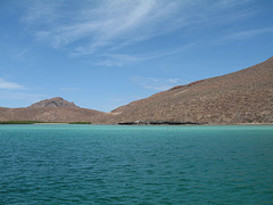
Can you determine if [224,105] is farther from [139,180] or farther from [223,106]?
[139,180]

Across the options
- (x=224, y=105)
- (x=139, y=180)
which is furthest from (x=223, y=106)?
(x=139, y=180)

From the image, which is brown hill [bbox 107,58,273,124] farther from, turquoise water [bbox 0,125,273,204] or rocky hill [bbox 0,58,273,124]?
turquoise water [bbox 0,125,273,204]

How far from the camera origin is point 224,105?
114938 millimetres

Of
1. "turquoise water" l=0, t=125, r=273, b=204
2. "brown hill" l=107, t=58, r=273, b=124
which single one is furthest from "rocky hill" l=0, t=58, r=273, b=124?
"turquoise water" l=0, t=125, r=273, b=204

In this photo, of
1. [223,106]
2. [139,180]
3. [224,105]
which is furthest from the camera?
[224,105]

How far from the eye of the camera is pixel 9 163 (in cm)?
2195

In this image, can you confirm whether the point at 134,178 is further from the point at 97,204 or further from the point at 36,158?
the point at 36,158

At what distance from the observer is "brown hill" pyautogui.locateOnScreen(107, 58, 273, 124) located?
105688 millimetres

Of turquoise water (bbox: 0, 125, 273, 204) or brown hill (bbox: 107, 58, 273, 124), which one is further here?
brown hill (bbox: 107, 58, 273, 124)

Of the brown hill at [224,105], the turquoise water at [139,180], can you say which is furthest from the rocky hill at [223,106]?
the turquoise water at [139,180]

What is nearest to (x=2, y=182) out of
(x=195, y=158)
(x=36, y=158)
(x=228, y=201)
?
(x=36, y=158)

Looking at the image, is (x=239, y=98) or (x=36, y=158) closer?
(x=36, y=158)

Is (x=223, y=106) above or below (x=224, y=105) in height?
below

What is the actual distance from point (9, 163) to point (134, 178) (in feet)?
34.8
